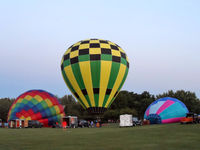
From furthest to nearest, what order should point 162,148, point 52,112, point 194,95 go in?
1. point 194,95
2. point 52,112
3. point 162,148

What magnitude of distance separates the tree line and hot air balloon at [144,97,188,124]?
29.9m

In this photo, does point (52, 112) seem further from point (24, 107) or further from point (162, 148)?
point (162, 148)

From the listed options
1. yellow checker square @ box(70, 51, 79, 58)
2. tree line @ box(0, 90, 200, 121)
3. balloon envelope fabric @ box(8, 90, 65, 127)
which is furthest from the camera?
tree line @ box(0, 90, 200, 121)

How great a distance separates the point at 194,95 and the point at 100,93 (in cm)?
4934

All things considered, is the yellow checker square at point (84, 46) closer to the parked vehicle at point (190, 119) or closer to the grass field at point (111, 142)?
the parked vehicle at point (190, 119)

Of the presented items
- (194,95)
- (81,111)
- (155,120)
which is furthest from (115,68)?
(81,111)

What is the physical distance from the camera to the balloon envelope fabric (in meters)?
34.2

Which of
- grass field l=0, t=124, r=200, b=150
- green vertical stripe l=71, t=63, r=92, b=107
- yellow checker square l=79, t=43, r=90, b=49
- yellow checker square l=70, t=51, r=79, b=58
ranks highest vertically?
yellow checker square l=79, t=43, r=90, b=49

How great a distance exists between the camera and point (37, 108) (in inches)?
1344

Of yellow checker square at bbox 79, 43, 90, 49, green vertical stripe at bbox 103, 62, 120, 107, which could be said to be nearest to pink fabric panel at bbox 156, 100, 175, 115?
green vertical stripe at bbox 103, 62, 120, 107

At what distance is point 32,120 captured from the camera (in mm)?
34062

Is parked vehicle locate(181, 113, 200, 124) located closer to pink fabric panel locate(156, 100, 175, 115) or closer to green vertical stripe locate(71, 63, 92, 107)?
pink fabric panel locate(156, 100, 175, 115)

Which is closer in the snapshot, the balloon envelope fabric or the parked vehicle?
the parked vehicle

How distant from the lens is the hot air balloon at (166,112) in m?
35.4
